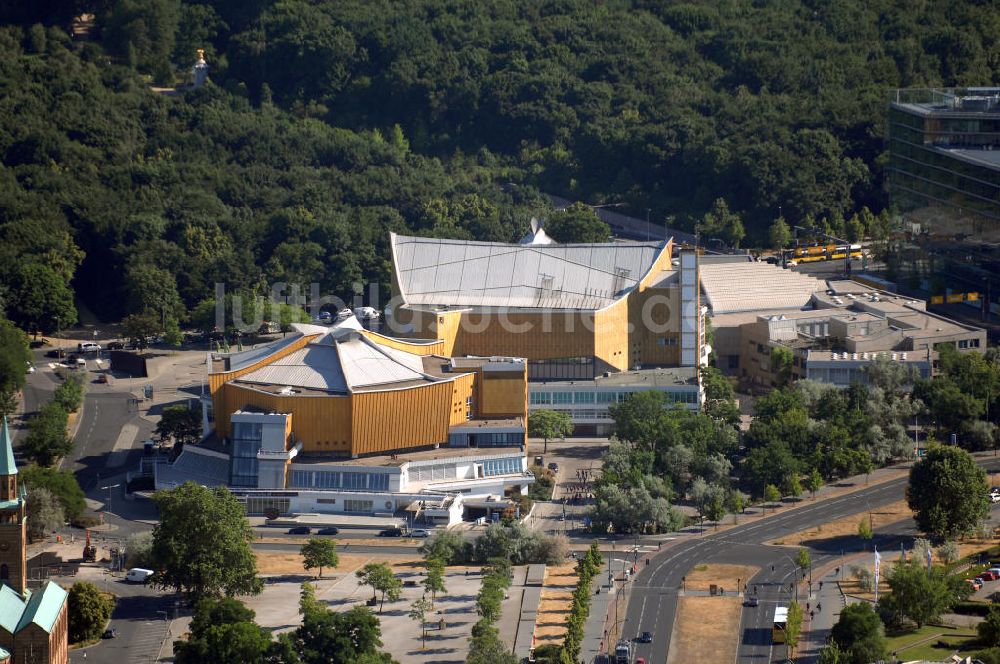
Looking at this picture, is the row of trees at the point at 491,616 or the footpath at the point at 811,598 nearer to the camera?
the row of trees at the point at 491,616

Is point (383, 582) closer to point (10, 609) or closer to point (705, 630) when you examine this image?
point (705, 630)

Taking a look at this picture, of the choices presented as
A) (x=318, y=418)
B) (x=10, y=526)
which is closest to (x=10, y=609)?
(x=10, y=526)

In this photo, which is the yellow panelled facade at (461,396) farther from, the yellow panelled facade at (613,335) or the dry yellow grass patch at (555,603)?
the dry yellow grass patch at (555,603)

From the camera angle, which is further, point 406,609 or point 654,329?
point 654,329

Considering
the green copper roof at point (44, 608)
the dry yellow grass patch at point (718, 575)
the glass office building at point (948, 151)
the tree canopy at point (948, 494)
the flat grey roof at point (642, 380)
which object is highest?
the glass office building at point (948, 151)

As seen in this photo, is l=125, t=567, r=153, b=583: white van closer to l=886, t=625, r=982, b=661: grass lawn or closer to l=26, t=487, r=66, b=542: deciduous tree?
l=26, t=487, r=66, b=542: deciduous tree

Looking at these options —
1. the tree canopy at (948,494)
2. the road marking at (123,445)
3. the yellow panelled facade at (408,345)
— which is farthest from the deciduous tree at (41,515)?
the tree canopy at (948,494)

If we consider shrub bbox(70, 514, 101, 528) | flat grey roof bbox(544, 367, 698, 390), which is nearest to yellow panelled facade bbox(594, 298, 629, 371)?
flat grey roof bbox(544, 367, 698, 390)
